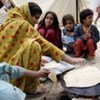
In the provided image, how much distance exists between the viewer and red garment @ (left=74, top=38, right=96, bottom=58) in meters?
4.13

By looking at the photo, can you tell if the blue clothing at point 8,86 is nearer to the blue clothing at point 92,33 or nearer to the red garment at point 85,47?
the red garment at point 85,47

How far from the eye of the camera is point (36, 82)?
2.95m

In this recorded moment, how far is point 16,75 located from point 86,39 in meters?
1.91

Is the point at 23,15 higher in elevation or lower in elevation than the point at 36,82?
higher

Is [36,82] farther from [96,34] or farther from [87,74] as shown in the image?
[96,34]

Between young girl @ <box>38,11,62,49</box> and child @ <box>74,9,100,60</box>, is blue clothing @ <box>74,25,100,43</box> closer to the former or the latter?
child @ <box>74,9,100,60</box>

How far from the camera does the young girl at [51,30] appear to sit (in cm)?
419

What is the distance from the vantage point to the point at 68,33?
4469 mm

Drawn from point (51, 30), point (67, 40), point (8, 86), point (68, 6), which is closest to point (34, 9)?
point (8, 86)

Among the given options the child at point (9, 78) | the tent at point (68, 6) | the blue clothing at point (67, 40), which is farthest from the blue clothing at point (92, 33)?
the tent at point (68, 6)

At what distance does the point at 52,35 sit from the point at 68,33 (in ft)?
1.13

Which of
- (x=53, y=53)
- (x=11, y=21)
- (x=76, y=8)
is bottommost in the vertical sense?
(x=76, y=8)

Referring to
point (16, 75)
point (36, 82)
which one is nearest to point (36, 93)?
point (36, 82)

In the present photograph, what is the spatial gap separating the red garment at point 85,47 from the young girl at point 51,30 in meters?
0.24
